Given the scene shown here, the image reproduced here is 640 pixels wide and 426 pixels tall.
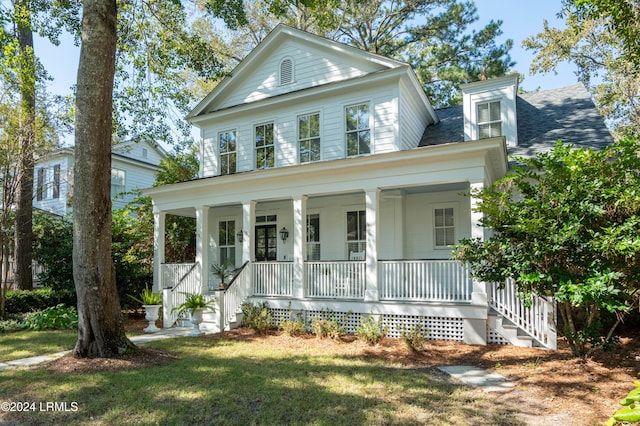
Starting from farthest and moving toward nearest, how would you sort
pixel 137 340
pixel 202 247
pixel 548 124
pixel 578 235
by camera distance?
pixel 548 124 → pixel 202 247 → pixel 137 340 → pixel 578 235

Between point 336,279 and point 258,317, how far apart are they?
2.10 metres

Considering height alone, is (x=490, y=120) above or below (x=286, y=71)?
below

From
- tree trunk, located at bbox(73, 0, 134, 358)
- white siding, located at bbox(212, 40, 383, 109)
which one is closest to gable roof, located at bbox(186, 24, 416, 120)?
white siding, located at bbox(212, 40, 383, 109)

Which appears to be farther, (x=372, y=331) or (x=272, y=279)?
(x=272, y=279)

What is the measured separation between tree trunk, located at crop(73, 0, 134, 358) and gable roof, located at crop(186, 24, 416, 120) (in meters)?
5.61

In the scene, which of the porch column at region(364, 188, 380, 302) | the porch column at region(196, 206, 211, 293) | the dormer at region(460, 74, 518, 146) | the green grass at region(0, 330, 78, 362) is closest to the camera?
the green grass at region(0, 330, 78, 362)

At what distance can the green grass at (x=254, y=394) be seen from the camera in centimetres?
443

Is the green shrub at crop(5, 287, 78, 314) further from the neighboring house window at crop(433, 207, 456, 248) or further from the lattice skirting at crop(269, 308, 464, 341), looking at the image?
the neighboring house window at crop(433, 207, 456, 248)

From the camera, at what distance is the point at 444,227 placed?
452 inches

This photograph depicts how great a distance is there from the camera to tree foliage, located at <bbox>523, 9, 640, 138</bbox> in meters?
18.6

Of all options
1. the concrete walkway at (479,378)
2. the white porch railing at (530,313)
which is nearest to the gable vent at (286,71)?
the white porch railing at (530,313)

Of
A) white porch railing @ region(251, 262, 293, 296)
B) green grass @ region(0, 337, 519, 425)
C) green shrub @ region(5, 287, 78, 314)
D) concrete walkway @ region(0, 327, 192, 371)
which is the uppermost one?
white porch railing @ region(251, 262, 293, 296)

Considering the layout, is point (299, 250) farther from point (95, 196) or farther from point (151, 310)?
point (95, 196)

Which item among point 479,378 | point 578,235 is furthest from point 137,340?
point 578,235
